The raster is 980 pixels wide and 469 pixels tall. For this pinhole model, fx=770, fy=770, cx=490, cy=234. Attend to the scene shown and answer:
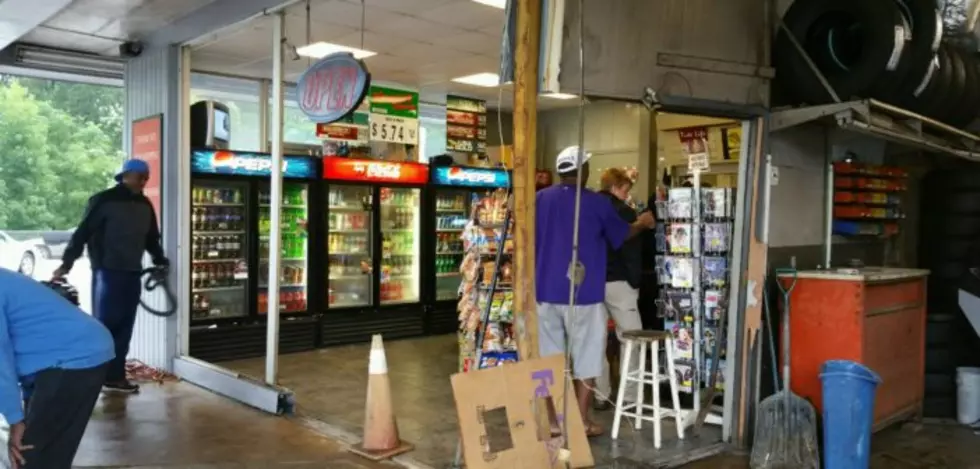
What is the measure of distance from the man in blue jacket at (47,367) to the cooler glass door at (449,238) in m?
6.55

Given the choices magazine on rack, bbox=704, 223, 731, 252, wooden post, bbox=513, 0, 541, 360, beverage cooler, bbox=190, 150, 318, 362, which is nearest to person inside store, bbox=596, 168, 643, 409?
magazine on rack, bbox=704, 223, 731, 252

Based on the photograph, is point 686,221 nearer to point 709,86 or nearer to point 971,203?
point 709,86

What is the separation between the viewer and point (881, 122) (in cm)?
438

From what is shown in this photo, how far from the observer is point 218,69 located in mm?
8961

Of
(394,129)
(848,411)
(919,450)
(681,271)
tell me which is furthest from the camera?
(394,129)

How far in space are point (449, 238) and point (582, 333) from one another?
202 inches

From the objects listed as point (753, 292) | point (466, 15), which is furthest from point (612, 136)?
point (753, 292)

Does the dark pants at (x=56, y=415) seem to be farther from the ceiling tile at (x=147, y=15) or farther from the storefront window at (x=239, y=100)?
the storefront window at (x=239, y=100)

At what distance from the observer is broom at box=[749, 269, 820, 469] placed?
14.5 ft

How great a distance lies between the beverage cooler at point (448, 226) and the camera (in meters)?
9.29

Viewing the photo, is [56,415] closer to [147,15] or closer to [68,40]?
[147,15]

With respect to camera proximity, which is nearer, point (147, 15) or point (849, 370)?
point (849, 370)

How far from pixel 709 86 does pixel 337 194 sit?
5.13 meters

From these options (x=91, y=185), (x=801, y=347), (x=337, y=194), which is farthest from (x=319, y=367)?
(x=91, y=185)
